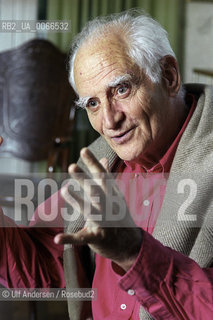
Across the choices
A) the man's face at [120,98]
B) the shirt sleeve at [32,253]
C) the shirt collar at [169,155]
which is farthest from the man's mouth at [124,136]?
the shirt sleeve at [32,253]

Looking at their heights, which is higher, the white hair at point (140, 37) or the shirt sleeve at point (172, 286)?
the white hair at point (140, 37)

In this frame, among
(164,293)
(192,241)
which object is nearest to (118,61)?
(192,241)

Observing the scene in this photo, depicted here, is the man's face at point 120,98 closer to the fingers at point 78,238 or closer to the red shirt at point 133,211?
the red shirt at point 133,211

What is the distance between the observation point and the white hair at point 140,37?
1.07 m

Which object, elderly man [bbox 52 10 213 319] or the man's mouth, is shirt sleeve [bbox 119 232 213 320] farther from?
the man's mouth

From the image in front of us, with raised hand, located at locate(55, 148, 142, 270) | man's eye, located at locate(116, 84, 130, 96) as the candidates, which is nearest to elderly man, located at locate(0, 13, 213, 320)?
man's eye, located at locate(116, 84, 130, 96)

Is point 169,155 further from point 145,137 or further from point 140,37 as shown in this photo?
point 140,37

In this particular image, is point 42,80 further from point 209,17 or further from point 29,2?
point 209,17

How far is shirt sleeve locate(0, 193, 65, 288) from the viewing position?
1273 millimetres

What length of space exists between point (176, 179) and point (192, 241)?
139mm

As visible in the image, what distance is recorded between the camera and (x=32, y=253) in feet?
4.29

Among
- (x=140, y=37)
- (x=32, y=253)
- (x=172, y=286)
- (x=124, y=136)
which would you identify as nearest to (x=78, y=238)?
(x=172, y=286)

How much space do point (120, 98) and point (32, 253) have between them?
1.66 feet

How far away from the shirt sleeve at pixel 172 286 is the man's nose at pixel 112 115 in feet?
1.20
